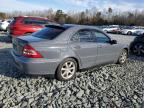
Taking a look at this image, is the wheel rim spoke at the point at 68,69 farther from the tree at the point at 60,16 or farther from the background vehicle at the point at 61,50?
the tree at the point at 60,16

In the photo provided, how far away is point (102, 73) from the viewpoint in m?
6.64

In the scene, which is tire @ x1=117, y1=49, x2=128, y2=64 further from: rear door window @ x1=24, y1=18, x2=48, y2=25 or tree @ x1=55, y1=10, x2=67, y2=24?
tree @ x1=55, y1=10, x2=67, y2=24

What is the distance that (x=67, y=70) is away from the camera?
586cm

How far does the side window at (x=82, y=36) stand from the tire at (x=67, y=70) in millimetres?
600

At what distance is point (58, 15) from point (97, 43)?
59747mm

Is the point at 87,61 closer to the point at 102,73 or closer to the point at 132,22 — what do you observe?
the point at 102,73

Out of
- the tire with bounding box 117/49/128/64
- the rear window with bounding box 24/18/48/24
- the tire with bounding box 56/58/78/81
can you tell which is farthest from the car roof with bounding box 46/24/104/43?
the rear window with bounding box 24/18/48/24

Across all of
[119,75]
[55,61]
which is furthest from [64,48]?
[119,75]

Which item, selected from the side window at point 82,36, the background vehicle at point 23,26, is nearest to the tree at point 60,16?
the background vehicle at point 23,26

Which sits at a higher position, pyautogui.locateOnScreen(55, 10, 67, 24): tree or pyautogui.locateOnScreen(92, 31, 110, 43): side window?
pyautogui.locateOnScreen(55, 10, 67, 24): tree

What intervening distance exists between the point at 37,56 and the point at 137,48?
6.48 meters

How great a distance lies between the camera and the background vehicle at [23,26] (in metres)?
12.3

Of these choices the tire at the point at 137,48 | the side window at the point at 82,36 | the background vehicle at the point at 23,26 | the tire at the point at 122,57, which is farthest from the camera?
the background vehicle at the point at 23,26

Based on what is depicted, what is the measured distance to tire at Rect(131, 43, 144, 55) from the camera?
34.0ft
